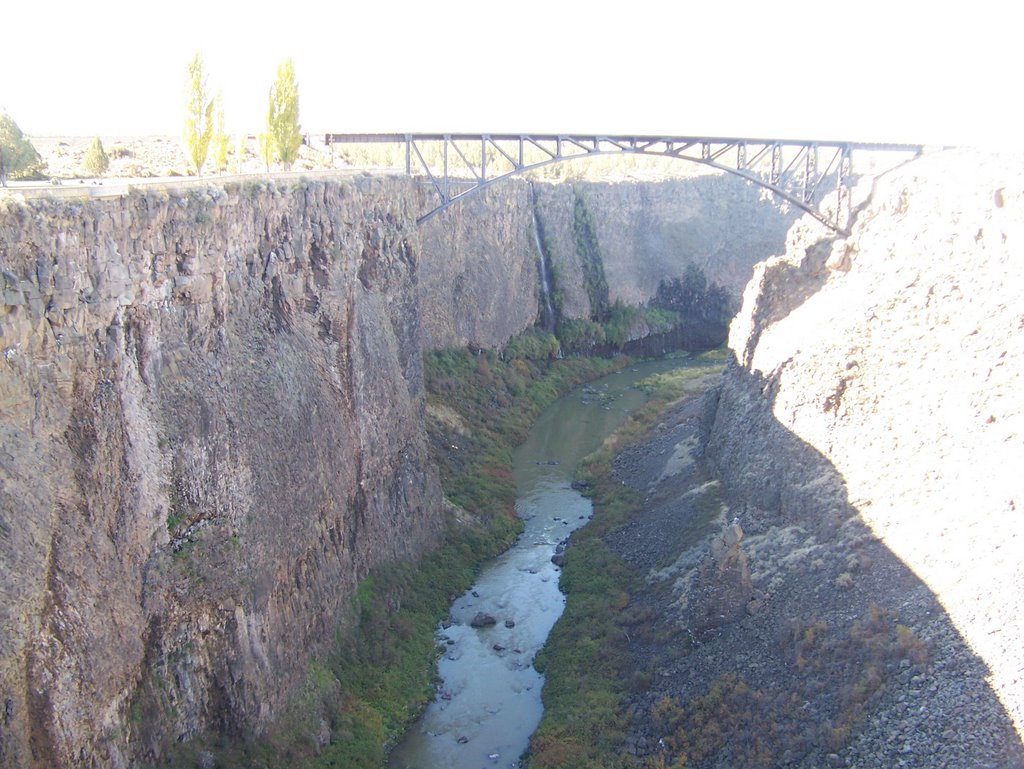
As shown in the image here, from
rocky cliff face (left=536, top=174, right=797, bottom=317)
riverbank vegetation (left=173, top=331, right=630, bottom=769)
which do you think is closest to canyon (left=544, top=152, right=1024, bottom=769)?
riverbank vegetation (left=173, top=331, right=630, bottom=769)

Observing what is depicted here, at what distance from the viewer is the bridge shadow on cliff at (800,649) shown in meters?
22.0

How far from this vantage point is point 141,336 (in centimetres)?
2166

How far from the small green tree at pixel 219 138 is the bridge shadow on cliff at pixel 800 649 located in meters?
24.2

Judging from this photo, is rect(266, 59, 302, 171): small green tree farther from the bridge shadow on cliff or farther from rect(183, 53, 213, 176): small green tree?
the bridge shadow on cliff

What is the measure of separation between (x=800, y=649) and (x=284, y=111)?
31272 millimetres

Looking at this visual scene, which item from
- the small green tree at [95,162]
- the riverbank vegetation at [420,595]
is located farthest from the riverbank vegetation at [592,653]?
the small green tree at [95,162]

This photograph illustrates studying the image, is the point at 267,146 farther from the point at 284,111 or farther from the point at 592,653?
the point at 592,653

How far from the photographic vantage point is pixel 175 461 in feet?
74.4

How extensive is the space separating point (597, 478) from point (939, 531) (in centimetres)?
2450

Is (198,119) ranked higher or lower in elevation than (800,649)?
higher

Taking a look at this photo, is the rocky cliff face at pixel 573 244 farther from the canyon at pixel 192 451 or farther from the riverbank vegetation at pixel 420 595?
the canyon at pixel 192 451

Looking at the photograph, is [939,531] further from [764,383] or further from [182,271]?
[182,271]

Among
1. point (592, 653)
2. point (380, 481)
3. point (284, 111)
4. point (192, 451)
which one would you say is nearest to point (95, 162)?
point (284, 111)

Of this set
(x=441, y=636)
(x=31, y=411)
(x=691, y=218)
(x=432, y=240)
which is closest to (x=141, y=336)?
(x=31, y=411)
